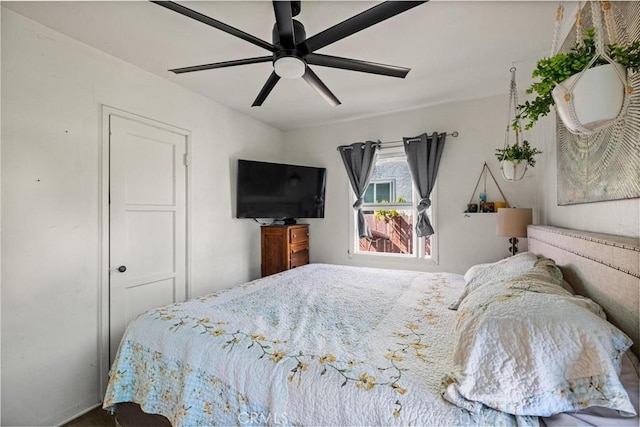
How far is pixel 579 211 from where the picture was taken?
1622mm

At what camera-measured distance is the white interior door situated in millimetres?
2225

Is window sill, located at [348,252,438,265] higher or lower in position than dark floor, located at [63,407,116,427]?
higher

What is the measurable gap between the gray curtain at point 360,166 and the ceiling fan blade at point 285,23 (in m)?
2.20

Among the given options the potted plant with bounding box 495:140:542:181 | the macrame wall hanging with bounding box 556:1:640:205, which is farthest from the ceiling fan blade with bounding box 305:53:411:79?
the potted plant with bounding box 495:140:542:181

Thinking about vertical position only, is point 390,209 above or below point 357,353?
Answer: above

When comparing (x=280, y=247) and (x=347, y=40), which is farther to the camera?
(x=280, y=247)

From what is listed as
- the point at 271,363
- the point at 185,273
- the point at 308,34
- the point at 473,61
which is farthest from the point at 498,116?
the point at 185,273

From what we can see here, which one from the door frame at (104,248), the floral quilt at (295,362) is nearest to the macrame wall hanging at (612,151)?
the floral quilt at (295,362)

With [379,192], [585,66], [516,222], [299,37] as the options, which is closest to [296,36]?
[299,37]

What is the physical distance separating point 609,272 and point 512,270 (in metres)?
0.49

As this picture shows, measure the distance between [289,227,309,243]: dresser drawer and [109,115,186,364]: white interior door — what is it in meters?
1.30

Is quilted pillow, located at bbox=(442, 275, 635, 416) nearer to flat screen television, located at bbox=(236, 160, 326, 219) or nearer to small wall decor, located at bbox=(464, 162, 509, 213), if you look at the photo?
small wall decor, located at bbox=(464, 162, 509, 213)

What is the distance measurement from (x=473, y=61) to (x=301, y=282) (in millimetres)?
2341

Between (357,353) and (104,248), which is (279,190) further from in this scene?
(357,353)
